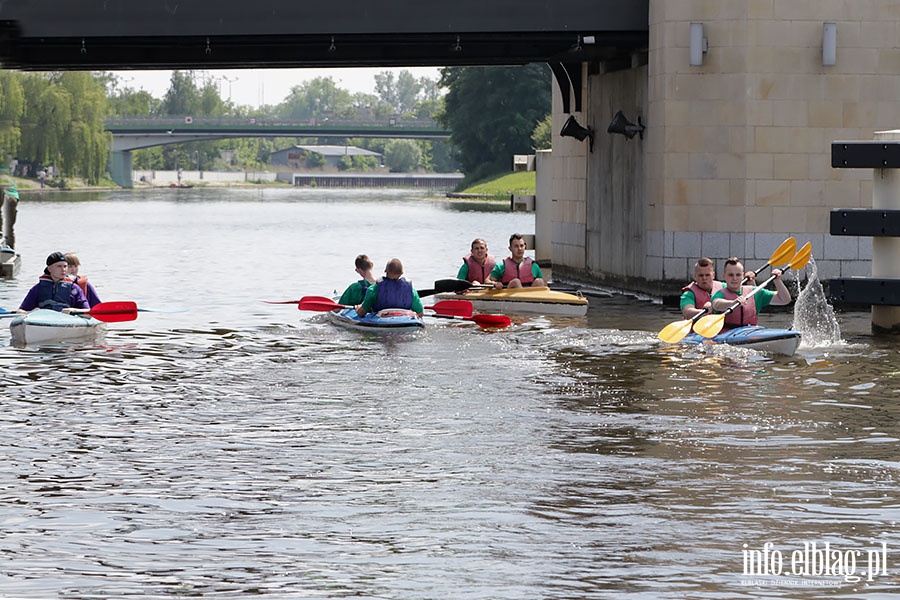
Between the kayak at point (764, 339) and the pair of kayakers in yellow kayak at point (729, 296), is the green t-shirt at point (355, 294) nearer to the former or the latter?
the pair of kayakers in yellow kayak at point (729, 296)

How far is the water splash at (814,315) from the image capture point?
63.0 ft

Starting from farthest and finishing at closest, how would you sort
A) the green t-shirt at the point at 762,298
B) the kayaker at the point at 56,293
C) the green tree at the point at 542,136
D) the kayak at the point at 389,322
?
the green tree at the point at 542,136 → the kayak at the point at 389,322 → the kayaker at the point at 56,293 → the green t-shirt at the point at 762,298

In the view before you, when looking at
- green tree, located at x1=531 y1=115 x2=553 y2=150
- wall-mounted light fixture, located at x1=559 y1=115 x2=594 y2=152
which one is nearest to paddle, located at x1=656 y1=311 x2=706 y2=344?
wall-mounted light fixture, located at x1=559 y1=115 x2=594 y2=152

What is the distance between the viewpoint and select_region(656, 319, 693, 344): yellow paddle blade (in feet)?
56.9

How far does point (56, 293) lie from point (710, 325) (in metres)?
7.92

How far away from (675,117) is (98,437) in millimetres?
12621

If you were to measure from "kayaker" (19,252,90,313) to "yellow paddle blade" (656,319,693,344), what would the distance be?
7.11 m

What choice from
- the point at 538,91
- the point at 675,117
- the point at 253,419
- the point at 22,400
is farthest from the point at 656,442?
the point at 538,91

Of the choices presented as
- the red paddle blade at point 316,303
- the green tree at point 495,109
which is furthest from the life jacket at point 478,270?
the green tree at point 495,109

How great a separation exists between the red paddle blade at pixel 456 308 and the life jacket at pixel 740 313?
4272 millimetres

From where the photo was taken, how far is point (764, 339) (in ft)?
55.8

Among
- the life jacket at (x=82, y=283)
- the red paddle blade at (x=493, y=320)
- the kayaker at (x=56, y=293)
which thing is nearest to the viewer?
the kayaker at (x=56, y=293)

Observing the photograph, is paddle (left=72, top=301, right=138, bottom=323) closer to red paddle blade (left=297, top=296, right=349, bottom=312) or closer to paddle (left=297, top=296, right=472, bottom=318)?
red paddle blade (left=297, top=296, right=349, bottom=312)

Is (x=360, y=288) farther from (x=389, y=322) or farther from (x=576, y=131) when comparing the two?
(x=576, y=131)
